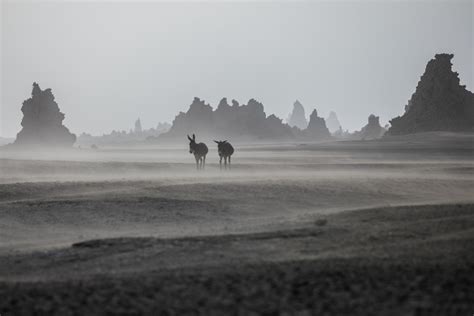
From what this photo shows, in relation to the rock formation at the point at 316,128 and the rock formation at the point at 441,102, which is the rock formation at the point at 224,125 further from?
the rock formation at the point at 441,102

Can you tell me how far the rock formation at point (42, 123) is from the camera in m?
85.4

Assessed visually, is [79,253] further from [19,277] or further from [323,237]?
[323,237]

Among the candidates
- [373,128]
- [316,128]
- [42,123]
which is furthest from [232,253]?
[316,128]

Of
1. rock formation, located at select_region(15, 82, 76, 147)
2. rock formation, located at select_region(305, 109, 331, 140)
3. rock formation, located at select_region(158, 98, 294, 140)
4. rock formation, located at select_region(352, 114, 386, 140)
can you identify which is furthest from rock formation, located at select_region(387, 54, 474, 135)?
rock formation, located at select_region(305, 109, 331, 140)

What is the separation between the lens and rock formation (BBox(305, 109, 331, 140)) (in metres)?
155

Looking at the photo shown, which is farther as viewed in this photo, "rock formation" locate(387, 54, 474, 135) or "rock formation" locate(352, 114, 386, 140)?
"rock formation" locate(352, 114, 386, 140)

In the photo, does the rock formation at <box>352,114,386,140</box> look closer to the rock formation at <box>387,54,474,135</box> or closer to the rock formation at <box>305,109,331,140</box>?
the rock formation at <box>305,109,331,140</box>

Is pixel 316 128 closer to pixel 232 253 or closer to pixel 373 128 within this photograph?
pixel 373 128

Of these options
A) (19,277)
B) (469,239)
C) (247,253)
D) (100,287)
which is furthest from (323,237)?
(19,277)

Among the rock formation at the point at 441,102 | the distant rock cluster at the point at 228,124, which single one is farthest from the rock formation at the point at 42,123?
the rock formation at the point at 441,102

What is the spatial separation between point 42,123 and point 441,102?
72269 mm

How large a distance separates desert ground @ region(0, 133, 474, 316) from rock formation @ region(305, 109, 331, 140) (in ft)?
444

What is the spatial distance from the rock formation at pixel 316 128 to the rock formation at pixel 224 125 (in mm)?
13917

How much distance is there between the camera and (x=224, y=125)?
141 meters
